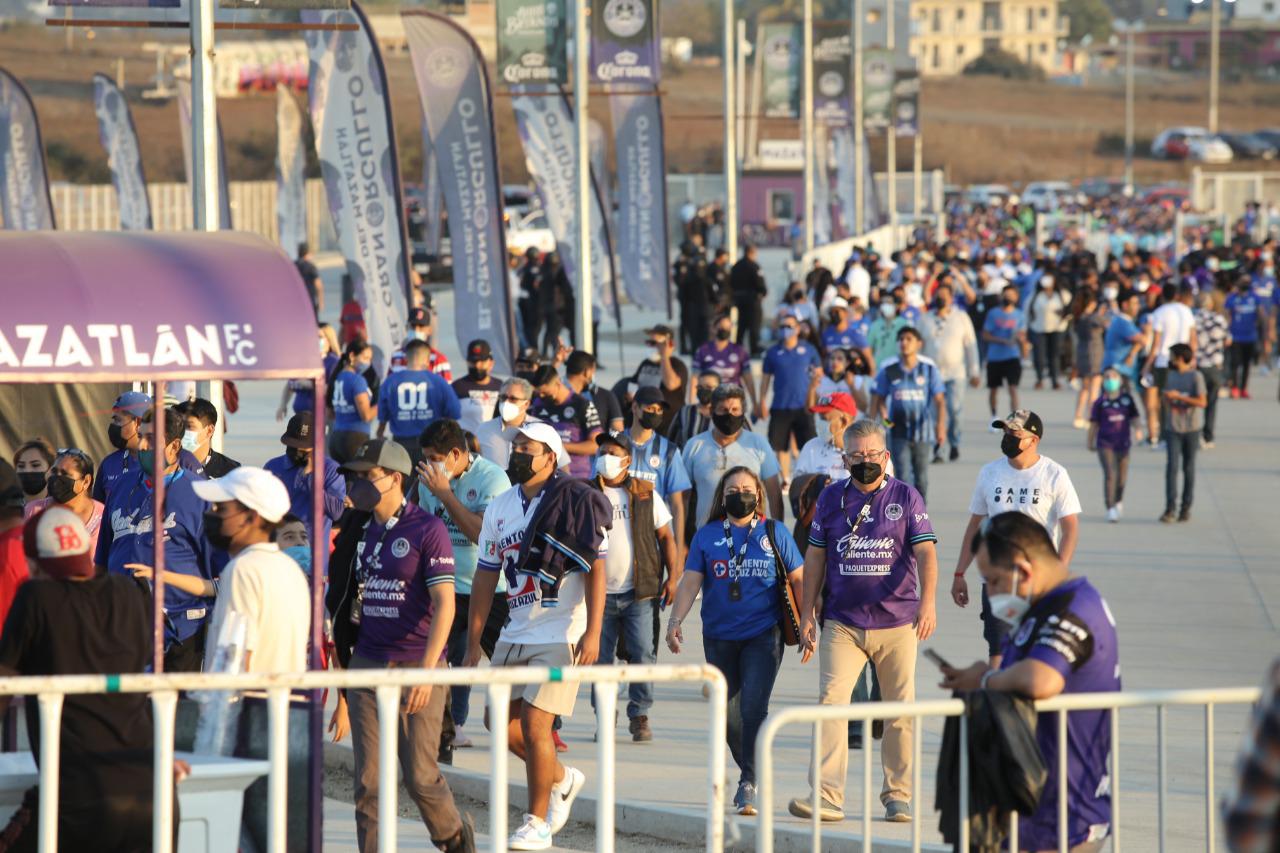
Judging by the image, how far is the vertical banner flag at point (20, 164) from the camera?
24938mm

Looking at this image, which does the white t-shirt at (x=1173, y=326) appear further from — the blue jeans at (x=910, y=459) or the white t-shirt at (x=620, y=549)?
the white t-shirt at (x=620, y=549)

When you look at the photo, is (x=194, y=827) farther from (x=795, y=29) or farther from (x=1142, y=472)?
(x=795, y=29)

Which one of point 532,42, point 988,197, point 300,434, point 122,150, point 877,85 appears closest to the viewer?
point 300,434

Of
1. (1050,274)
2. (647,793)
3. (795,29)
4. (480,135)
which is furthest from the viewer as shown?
(795,29)

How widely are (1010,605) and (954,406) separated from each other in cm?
1596

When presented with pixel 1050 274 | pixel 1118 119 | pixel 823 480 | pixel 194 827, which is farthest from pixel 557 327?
pixel 1118 119

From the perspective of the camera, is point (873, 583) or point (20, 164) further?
point (20, 164)

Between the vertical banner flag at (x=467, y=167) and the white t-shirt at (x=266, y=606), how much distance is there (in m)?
11.6

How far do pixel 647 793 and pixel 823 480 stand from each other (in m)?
1.97

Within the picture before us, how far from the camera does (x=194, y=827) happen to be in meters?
6.18

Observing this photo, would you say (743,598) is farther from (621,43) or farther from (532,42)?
(621,43)

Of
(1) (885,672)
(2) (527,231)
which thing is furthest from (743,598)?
(2) (527,231)

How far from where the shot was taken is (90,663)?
6.17 m

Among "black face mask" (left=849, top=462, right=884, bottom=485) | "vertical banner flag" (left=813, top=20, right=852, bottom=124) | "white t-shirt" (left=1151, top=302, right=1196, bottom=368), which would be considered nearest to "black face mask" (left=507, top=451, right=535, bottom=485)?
"black face mask" (left=849, top=462, right=884, bottom=485)
